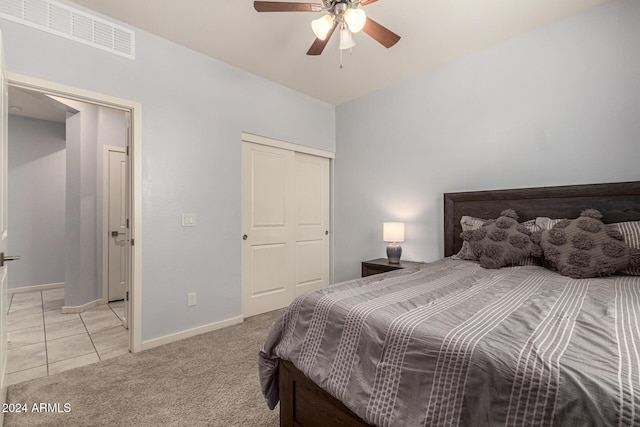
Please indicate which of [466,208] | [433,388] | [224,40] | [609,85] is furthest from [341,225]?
[433,388]

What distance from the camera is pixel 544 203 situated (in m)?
2.37

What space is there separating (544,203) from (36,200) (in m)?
6.67

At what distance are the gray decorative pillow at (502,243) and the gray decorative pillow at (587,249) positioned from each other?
12 cm

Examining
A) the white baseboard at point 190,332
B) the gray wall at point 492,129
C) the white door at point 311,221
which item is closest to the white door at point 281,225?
the white door at point 311,221

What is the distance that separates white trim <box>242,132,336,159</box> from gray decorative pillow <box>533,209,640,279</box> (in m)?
2.69

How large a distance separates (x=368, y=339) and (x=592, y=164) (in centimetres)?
242

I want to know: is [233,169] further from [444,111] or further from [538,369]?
[538,369]

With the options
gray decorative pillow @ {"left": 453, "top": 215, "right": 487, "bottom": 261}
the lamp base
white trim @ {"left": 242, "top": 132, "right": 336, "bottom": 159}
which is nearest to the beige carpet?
the lamp base

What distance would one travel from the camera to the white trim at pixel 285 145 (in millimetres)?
3211

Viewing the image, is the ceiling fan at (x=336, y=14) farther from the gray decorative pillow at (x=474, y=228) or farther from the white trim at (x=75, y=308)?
the white trim at (x=75, y=308)

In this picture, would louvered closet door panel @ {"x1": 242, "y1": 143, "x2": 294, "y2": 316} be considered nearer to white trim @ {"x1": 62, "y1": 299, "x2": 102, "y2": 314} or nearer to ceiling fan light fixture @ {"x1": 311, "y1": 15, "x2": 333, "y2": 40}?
ceiling fan light fixture @ {"x1": 311, "y1": 15, "x2": 333, "y2": 40}

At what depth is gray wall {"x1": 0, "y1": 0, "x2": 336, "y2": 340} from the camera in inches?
85.9

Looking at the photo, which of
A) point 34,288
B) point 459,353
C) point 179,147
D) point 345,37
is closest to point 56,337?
point 179,147

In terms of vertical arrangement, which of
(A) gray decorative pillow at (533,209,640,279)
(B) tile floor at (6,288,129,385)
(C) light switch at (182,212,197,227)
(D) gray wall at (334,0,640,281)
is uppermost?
(D) gray wall at (334,0,640,281)
